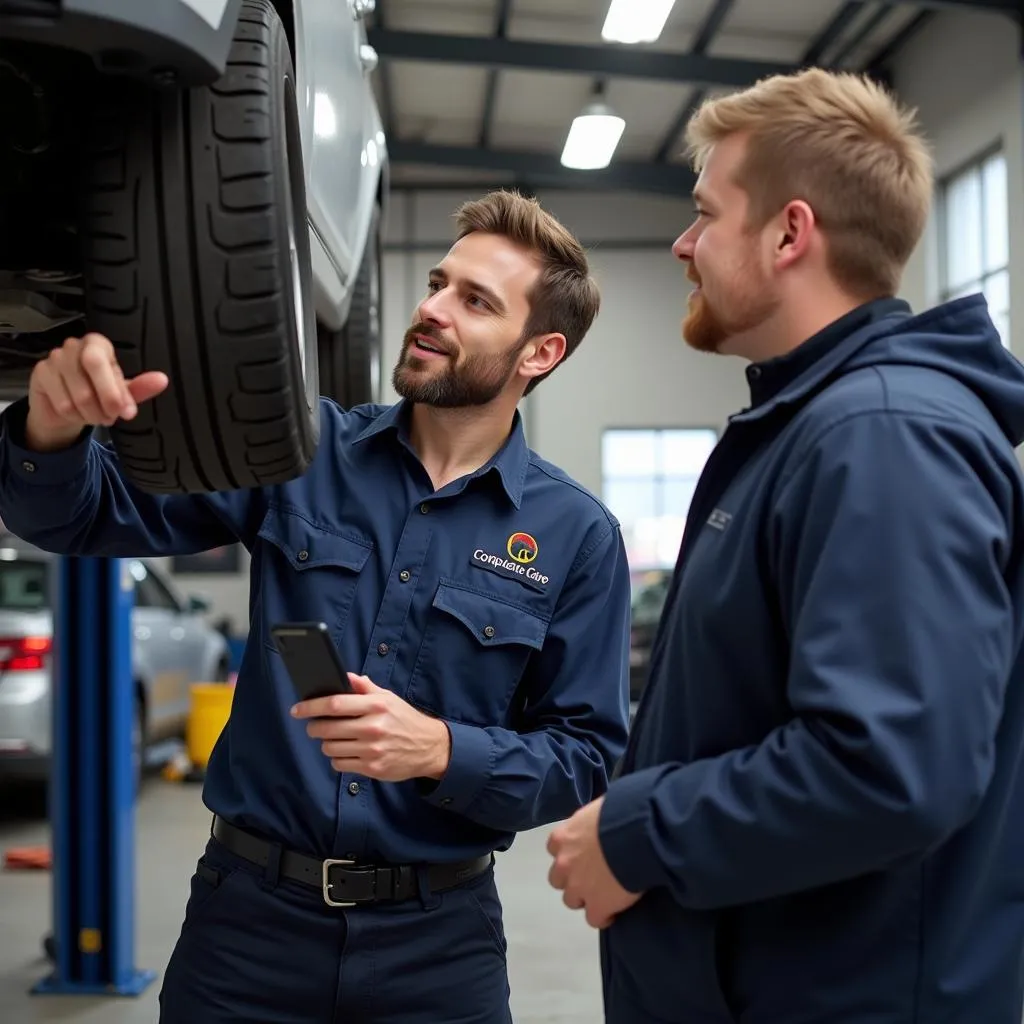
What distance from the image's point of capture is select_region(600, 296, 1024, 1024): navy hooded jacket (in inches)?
37.6

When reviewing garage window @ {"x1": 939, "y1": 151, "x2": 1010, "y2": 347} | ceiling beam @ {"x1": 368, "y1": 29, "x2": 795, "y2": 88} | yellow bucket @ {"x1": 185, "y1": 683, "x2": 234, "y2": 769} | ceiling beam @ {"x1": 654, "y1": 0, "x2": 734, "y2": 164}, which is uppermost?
ceiling beam @ {"x1": 654, "y1": 0, "x2": 734, "y2": 164}

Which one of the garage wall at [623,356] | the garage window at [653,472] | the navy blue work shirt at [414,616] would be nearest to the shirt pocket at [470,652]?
the navy blue work shirt at [414,616]

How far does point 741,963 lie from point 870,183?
2.28 feet

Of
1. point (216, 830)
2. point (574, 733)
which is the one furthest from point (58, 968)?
point (574, 733)

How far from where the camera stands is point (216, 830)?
168cm

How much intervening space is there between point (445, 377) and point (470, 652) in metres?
0.39

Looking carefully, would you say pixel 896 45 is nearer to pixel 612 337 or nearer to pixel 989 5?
pixel 989 5

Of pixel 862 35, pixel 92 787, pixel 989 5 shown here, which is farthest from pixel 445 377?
pixel 862 35

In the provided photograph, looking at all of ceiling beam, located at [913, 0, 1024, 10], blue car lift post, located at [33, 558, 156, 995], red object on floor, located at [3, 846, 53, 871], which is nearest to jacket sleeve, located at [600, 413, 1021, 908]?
blue car lift post, located at [33, 558, 156, 995]

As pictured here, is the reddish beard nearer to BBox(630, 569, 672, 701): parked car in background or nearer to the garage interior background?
the garage interior background

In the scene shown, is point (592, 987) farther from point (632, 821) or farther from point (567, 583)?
point (632, 821)

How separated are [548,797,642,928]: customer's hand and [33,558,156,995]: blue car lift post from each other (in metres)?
2.95

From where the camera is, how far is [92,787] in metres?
3.81

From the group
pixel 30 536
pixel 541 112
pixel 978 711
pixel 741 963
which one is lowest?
pixel 741 963
